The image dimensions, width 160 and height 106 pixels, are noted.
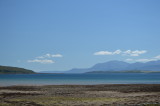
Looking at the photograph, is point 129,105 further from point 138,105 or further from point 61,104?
point 61,104

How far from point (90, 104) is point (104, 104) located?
1599 millimetres

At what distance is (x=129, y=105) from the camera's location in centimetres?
2750

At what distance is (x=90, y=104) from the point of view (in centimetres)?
2956

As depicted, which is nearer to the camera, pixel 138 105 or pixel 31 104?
pixel 138 105

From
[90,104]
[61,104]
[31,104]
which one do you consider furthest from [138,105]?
[31,104]

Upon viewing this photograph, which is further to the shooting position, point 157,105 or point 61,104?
point 61,104

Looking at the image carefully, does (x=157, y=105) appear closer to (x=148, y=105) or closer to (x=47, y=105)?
(x=148, y=105)

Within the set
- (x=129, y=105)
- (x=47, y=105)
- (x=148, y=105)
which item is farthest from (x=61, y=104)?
(x=148, y=105)

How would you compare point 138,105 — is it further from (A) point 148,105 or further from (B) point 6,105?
(B) point 6,105

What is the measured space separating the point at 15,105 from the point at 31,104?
75.9 inches

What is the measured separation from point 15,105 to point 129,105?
12.2m

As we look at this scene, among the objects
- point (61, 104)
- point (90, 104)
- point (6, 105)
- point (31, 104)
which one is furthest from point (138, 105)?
point (6, 105)

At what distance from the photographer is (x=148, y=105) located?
2642 cm

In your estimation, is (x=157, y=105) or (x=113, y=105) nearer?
(x=157, y=105)
